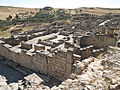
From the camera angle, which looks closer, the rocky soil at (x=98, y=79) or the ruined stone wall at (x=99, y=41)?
the rocky soil at (x=98, y=79)

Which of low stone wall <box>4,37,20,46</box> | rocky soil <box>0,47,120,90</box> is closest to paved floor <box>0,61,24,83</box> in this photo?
low stone wall <box>4,37,20,46</box>

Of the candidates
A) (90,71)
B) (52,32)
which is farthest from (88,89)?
(52,32)

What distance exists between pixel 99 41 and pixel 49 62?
666 cm

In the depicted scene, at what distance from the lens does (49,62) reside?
13195 mm

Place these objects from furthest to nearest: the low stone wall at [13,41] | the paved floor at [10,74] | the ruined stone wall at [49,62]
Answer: the low stone wall at [13,41] → the paved floor at [10,74] → the ruined stone wall at [49,62]

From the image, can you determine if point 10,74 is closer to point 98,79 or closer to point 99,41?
point 99,41

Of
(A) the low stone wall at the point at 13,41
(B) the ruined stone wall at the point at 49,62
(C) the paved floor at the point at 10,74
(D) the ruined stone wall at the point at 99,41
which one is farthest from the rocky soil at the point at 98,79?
(A) the low stone wall at the point at 13,41

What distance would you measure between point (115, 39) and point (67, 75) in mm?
6799

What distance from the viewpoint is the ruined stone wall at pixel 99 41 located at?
567 inches

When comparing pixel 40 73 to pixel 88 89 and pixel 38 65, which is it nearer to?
pixel 38 65

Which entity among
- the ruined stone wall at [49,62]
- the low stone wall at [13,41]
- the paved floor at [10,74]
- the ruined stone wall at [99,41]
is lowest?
the paved floor at [10,74]

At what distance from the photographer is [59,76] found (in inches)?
509

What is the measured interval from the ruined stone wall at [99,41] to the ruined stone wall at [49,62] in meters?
5.04

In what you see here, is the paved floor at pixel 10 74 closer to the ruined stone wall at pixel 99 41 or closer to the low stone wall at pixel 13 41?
the low stone wall at pixel 13 41
